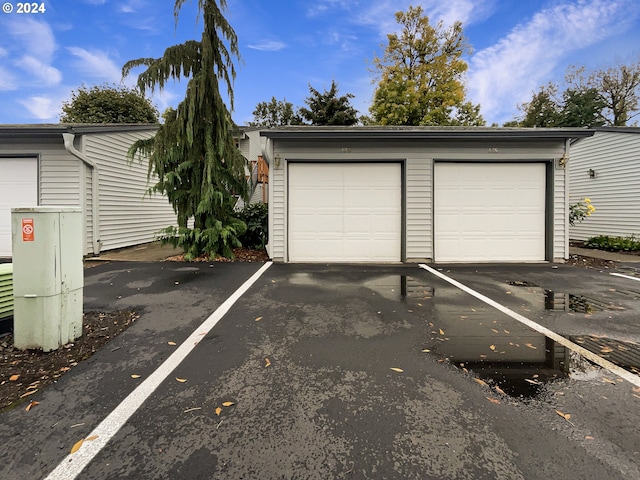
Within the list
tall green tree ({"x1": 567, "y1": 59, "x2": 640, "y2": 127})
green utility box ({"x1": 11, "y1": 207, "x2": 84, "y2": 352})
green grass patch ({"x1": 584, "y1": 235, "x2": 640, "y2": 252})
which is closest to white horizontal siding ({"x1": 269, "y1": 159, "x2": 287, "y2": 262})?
green utility box ({"x1": 11, "y1": 207, "x2": 84, "y2": 352})

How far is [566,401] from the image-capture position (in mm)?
2100

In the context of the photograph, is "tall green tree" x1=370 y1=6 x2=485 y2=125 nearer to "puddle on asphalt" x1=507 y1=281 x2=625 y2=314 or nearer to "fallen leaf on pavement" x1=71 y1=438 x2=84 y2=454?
"puddle on asphalt" x1=507 y1=281 x2=625 y2=314

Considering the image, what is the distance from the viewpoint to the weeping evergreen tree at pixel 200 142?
698cm

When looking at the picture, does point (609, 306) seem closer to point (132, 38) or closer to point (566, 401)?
point (566, 401)

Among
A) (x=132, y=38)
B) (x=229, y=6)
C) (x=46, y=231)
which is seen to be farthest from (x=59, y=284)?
(x=132, y=38)

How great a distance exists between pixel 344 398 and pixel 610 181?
13323mm

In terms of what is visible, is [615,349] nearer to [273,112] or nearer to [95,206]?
[95,206]

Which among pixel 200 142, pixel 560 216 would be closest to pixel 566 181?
pixel 560 216

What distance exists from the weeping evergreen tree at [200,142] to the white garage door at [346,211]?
156 centimetres

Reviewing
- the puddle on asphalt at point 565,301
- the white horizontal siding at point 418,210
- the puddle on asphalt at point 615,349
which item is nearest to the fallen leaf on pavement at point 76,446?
the puddle on asphalt at point 615,349

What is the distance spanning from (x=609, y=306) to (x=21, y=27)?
13.9m

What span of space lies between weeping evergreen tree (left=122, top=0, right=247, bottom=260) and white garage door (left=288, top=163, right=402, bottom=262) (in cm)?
156

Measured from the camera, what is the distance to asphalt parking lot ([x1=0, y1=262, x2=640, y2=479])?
62.4 inches

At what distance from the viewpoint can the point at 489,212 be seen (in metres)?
7.43
